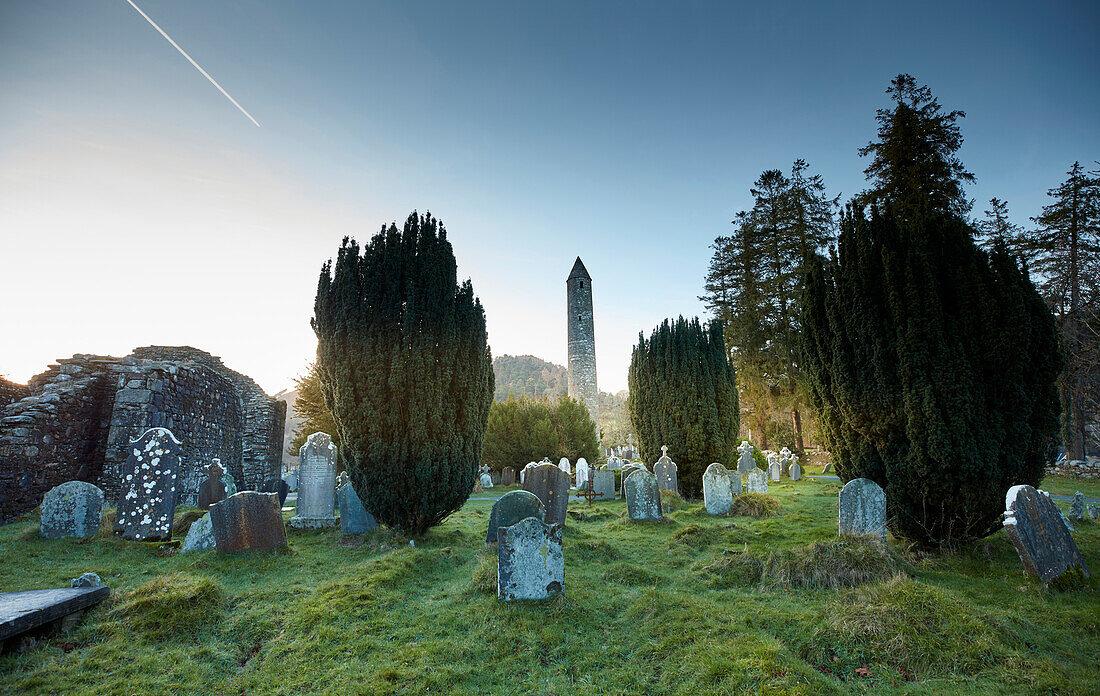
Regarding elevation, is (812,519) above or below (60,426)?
below

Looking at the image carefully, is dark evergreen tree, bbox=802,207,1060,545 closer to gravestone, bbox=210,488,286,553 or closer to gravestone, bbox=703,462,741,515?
gravestone, bbox=703,462,741,515

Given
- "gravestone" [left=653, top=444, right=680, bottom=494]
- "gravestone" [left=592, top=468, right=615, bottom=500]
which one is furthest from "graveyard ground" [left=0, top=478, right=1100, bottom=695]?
"gravestone" [left=592, top=468, right=615, bottom=500]

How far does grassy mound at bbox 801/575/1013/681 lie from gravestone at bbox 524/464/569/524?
16.1 ft

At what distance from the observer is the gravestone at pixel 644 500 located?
352 inches

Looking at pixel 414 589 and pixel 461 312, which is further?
pixel 461 312

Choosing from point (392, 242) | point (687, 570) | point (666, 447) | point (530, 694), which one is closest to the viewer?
point (530, 694)

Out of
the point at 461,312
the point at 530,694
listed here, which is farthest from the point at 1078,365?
the point at 530,694

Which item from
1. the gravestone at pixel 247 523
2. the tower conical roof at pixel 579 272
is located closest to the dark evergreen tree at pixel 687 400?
the gravestone at pixel 247 523

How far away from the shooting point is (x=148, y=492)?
22.5 ft

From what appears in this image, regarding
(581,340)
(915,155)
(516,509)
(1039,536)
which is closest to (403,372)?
(516,509)

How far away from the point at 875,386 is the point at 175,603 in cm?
799

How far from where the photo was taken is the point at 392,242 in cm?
770

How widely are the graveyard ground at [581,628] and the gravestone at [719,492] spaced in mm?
4094

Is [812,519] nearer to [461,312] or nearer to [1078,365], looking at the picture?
Result: [461,312]
